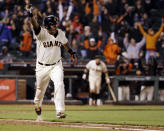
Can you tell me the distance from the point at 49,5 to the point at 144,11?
14.9 feet

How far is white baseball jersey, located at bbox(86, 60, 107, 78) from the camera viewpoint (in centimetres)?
1895

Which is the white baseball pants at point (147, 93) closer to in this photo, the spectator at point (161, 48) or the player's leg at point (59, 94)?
the spectator at point (161, 48)

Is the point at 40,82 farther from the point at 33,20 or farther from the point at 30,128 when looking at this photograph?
the point at 30,128

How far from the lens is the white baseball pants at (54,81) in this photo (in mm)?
9961

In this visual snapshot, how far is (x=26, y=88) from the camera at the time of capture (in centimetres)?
1970

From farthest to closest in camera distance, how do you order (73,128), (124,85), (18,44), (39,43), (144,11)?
(144,11)
(18,44)
(124,85)
(39,43)
(73,128)

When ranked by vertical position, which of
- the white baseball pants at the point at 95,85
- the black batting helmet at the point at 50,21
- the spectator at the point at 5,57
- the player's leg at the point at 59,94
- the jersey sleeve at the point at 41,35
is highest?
the black batting helmet at the point at 50,21

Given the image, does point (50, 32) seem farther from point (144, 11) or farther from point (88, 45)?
point (144, 11)

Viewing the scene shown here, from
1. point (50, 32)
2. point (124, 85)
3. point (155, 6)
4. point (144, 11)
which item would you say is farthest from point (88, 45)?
point (50, 32)

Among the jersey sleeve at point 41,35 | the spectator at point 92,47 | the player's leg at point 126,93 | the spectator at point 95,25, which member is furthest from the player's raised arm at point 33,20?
the spectator at point 95,25

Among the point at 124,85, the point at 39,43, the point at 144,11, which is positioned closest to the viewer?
the point at 39,43

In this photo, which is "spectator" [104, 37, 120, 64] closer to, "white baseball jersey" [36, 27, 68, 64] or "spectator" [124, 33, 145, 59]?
"spectator" [124, 33, 145, 59]

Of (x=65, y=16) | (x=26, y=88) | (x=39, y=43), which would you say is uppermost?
(x=65, y=16)

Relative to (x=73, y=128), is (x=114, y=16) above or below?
above
